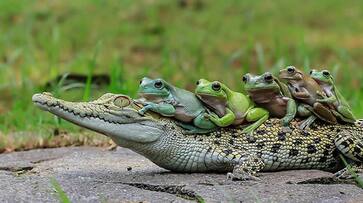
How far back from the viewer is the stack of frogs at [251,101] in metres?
4.46

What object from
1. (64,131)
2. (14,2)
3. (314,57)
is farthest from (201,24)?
(64,131)

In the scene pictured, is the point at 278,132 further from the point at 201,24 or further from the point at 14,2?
the point at 14,2

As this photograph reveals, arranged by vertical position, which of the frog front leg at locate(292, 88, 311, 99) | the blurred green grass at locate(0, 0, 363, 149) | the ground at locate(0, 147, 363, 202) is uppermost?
the frog front leg at locate(292, 88, 311, 99)

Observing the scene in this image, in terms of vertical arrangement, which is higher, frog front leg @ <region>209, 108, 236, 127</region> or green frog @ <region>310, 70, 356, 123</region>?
green frog @ <region>310, 70, 356, 123</region>

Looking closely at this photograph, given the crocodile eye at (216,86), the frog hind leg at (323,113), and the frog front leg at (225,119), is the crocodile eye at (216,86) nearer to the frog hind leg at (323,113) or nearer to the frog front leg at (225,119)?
the frog front leg at (225,119)

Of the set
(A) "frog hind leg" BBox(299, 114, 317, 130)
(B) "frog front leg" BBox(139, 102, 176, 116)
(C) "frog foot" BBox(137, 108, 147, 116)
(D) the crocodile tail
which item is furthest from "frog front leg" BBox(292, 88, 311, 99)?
(C) "frog foot" BBox(137, 108, 147, 116)

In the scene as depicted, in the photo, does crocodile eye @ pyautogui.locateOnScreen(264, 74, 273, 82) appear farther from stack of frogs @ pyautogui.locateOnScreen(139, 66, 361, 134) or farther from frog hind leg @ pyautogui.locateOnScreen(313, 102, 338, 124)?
frog hind leg @ pyautogui.locateOnScreen(313, 102, 338, 124)

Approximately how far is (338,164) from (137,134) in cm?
126

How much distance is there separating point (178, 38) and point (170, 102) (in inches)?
314

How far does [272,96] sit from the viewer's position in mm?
4562

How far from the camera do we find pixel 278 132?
15.3 ft

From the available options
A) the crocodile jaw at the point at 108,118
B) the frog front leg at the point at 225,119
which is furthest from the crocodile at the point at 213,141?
the frog front leg at the point at 225,119

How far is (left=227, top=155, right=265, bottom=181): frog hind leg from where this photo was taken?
4359mm

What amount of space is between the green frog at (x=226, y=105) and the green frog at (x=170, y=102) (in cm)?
5
